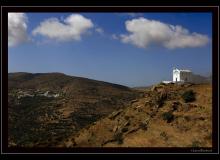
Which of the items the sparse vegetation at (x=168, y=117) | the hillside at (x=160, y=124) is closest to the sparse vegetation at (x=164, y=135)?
the hillside at (x=160, y=124)

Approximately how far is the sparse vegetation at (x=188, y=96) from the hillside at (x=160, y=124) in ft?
0.34

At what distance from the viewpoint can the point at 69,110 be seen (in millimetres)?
34188

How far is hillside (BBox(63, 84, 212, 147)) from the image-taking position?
14508mm

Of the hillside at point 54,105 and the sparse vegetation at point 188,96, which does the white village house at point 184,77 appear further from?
the hillside at point 54,105

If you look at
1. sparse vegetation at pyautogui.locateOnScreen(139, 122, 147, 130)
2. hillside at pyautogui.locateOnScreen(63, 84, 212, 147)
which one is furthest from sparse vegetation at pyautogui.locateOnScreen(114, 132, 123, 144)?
sparse vegetation at pyautogui.locateOnScreen(139, 122, 147, 130)

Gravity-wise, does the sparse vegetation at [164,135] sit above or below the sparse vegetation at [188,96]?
below

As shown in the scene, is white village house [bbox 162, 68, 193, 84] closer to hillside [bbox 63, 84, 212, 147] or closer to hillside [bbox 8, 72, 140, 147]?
hillside [bbox 63, 84, 212, 147]

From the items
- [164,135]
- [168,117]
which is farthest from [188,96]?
[164,135]

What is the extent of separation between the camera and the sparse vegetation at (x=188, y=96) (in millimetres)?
18609
